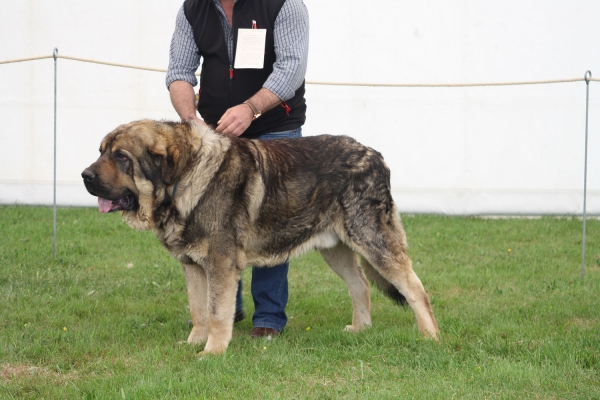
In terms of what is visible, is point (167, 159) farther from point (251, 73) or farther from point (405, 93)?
point (405, 93)

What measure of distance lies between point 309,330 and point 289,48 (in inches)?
76.5

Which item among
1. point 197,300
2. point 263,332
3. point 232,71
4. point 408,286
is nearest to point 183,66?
point 232,71

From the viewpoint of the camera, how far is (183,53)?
5.25 meters

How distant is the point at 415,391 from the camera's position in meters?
3.87

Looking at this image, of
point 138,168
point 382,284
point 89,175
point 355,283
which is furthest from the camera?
point 355,283

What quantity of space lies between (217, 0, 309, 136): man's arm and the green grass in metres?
1.54

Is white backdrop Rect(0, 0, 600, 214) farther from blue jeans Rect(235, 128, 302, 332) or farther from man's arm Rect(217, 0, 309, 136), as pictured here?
man's arm Rect(217, 0, 309, 136)

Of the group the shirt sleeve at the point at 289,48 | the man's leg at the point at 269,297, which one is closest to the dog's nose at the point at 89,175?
the shirt sleeve at the point at 289,48

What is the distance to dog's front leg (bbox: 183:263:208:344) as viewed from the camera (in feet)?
16.1

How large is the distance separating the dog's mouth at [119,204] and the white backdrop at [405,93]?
231 inches

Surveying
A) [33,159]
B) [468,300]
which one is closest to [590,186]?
[468,300]

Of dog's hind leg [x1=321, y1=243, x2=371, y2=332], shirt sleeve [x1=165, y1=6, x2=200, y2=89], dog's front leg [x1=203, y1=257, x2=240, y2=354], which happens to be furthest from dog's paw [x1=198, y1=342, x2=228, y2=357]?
shirt sleeve [x1=165, y1=6, x2=200, y2=89]

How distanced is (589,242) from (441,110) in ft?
9.23

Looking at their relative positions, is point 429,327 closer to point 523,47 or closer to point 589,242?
point 589,242
